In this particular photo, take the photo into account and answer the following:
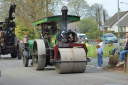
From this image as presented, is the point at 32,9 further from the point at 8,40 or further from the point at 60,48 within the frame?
the point at 60,48

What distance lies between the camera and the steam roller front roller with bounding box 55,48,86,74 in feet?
39.1

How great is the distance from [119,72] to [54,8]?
28492 mm

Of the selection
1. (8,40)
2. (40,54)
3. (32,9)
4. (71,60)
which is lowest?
(71,60)

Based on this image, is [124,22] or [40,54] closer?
[40,54]

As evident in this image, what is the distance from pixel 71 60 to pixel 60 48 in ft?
2.67

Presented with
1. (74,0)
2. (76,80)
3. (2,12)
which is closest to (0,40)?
(76,80)

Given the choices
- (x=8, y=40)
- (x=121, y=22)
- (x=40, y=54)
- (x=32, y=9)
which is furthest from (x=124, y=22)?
(x=40, y=54)

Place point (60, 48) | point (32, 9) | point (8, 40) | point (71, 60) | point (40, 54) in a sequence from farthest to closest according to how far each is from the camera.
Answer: point (32, 9) < point (8, 40) < point (40, 54) < point (60, 48) < point (71, 60)

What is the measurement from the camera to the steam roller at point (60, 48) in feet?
39.4

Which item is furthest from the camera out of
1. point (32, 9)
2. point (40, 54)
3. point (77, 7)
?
point (77, 7)

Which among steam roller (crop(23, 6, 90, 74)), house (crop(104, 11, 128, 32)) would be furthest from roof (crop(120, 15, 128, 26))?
steam roller (crop(23, 6, 90, 74))

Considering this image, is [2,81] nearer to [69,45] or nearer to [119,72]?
[69,45]

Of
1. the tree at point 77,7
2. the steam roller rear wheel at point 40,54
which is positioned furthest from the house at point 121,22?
the steam roller rear wheel at point 40,54

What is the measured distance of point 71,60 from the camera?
11961mm
